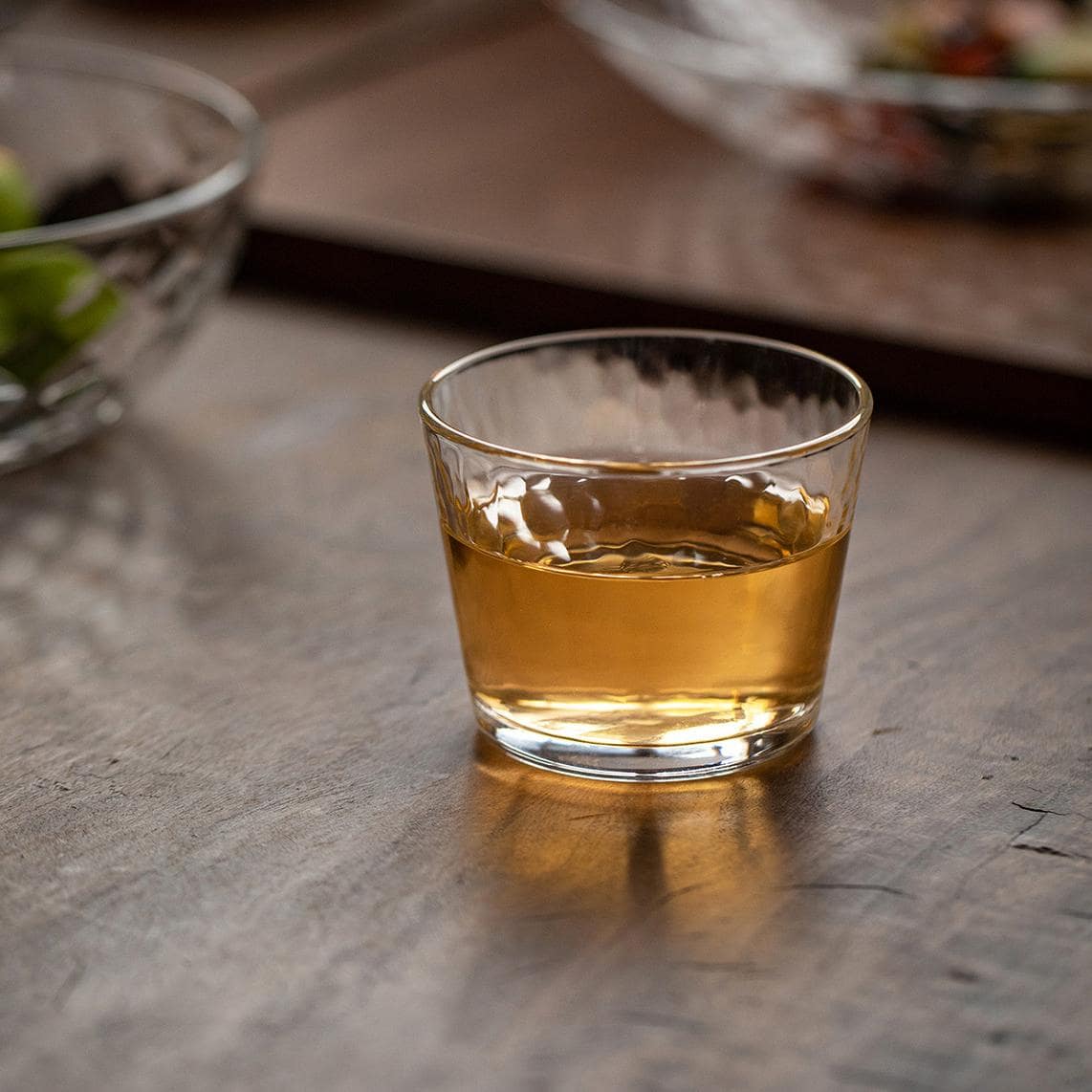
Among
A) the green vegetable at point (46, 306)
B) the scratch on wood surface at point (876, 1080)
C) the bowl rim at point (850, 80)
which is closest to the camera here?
the scratch on wood surface at point (876, 1080)

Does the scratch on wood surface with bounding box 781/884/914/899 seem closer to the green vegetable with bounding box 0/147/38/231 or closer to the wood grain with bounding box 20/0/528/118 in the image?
the green vegetable with bounding box 0/147/38/231

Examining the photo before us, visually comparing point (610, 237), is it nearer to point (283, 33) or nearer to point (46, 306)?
point (46, 306)

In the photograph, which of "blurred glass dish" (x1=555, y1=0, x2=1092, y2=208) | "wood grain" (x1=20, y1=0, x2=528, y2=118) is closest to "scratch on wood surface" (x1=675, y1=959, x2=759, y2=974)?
"blurred glass dish" (x1=555, y1=0, x2=1092, y2=208)

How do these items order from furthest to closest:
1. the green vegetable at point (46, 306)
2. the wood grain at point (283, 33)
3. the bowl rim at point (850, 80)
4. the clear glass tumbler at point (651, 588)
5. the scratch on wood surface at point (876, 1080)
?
1. the wood grain at point (283, 33)
2. the bowl rim at point (850, 80)
3. the green vegetable at point (46, 306)
4. the clear glass tumbler at point (651, 588)
5. the scratch on wood surface at point (876, 1080)

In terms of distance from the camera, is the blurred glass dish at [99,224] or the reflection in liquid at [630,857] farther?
the blurred glass dish at [99,224]

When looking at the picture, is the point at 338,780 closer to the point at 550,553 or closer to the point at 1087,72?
the point at 550,553

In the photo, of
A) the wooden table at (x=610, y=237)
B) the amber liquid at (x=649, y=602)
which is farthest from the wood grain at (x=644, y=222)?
the amber liquid at (x=649, y=602)

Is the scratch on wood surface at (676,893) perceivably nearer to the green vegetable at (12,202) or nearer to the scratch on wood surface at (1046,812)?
the scratch on wood surface at (1046,812)

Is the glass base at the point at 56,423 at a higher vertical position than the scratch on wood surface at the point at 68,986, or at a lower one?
higher

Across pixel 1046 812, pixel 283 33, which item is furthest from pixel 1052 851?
pixel 283 33
